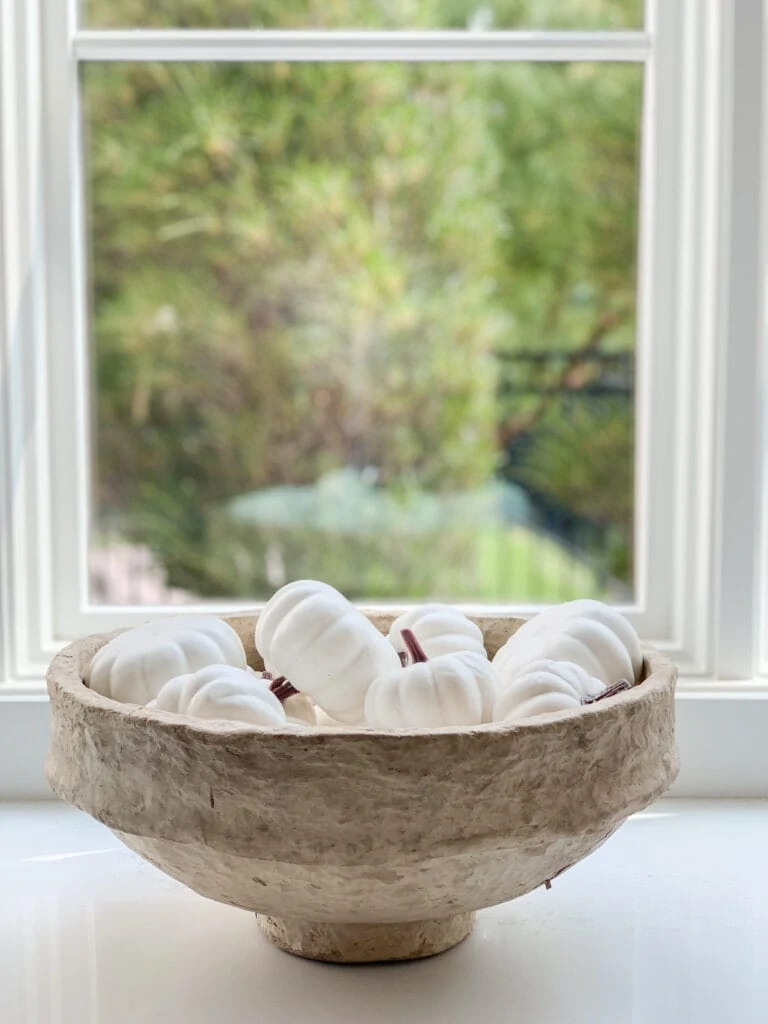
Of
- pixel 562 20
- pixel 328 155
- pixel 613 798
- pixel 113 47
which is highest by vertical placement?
pixel 562 20

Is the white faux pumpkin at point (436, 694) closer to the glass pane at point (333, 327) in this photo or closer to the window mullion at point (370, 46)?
the window mullion at point (370, 46)

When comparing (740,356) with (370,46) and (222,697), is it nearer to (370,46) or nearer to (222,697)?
(370,46)

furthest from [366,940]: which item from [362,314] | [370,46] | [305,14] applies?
[305,14]

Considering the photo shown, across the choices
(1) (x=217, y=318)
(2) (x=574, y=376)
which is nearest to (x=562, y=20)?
(2) (x=574, y=376)

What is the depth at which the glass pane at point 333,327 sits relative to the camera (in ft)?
13.6

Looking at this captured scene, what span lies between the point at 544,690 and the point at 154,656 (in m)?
0.24

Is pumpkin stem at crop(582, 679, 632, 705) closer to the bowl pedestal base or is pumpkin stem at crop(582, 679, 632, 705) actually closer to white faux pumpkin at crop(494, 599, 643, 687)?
white faux pumpkin at crop(494, 599, 643, 687)

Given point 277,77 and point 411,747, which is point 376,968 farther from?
point 277,77

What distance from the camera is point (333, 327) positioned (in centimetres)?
413

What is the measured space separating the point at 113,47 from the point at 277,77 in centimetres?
324

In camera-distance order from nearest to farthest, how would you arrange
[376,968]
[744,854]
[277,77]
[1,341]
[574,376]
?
1. [376,968]
2. [744,854]
3. [1,341]
4. [277,77]
5. [574,376]

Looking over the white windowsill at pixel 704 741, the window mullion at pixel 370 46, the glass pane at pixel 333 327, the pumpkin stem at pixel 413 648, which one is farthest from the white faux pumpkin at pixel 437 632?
the glass pane at pixel 333 327

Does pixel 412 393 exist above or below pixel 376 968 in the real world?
above

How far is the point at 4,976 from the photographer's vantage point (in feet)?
2.35
